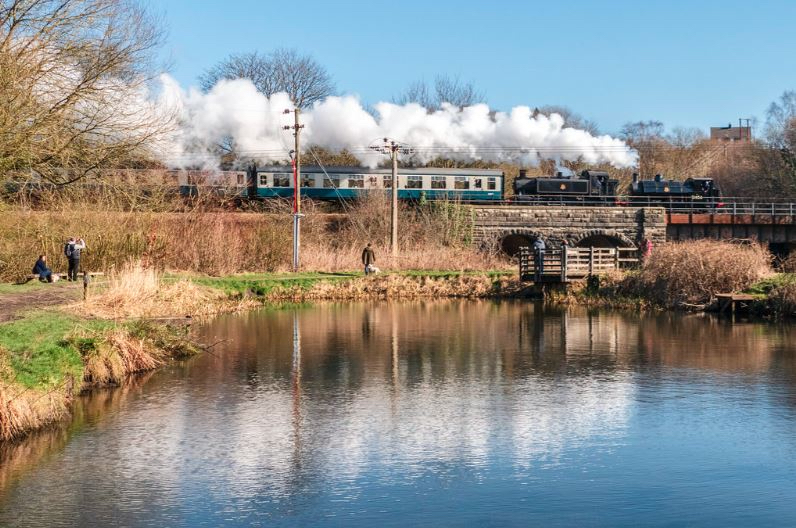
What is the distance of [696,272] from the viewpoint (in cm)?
3303

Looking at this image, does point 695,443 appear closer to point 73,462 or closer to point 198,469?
point 198,469

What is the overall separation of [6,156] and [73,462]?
36.4 ft

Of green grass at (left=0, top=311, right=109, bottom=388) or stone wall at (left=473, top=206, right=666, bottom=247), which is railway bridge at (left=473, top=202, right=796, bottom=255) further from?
green grass at (left=0, top=311, right=109, bottom=388)

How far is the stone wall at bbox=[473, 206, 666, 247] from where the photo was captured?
55.2 meters

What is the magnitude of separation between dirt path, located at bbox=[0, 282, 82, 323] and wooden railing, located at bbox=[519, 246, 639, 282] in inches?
684

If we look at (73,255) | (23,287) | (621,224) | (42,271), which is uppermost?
(621,224)

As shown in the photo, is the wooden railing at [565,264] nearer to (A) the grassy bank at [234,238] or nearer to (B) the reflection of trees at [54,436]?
(A) the grassy bank at [234,238]

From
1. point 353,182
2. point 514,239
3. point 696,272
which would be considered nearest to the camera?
point 696,272

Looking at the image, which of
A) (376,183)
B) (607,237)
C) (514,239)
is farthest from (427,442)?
(514,239)

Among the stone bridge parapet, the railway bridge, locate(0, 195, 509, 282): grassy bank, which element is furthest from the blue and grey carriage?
the stone bridge parapet

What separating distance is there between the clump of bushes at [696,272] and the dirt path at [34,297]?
1922 centimetres

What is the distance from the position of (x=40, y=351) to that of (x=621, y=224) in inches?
1773

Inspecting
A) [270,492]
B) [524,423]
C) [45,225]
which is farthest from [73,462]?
[45,225]

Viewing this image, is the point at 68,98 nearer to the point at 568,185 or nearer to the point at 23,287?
the point at 23,287
